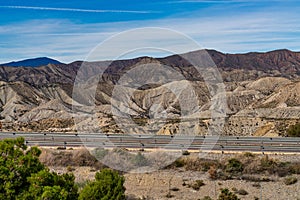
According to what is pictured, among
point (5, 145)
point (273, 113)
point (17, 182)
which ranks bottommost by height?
point (273, 113)

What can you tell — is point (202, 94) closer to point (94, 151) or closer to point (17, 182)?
point (94, 151)

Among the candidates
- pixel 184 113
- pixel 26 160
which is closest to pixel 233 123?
pixel 184 113

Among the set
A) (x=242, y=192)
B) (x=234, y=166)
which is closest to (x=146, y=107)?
(x=234, y=166)

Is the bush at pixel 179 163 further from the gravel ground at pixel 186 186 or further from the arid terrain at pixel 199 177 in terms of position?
the gravel ground at pixel 186 186

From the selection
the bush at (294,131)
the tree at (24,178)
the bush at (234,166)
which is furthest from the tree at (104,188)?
the bush at (294,131)

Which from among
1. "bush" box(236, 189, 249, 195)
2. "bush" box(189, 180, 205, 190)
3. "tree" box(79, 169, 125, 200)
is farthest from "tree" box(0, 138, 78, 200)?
"bush" box(236, 189, 249, 195)

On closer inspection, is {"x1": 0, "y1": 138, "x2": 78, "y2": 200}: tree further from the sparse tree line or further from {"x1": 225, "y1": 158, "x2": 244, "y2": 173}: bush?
{"x1": 225, "y1": 158, "x2": 244, "y2": 173}: bush
